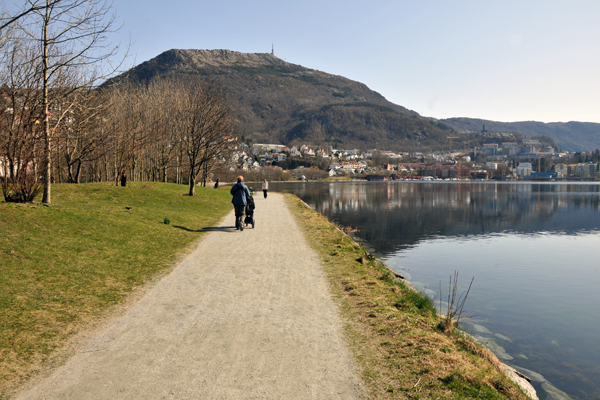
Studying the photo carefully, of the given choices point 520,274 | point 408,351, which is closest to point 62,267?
point 408,351

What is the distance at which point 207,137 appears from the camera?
32312 mm

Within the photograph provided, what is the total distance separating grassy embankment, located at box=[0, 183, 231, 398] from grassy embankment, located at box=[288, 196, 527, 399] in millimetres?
4034

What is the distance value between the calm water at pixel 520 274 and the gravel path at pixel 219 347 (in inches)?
169

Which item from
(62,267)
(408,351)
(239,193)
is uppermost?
(239,193)

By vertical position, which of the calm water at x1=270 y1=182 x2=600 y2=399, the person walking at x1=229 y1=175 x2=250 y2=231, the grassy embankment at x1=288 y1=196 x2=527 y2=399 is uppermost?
the person walking at x1=229 y1=175 x2=250 y2=231

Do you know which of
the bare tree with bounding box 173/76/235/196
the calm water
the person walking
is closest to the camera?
the calm water

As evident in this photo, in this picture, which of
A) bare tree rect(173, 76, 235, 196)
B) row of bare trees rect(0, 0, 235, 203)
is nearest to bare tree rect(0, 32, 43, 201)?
row of bare trees rect(0, 0, 235, 203)

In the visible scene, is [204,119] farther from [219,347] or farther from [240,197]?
[219,347]

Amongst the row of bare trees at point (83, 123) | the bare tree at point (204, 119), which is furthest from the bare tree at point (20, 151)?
the bare tree at point (204, 119)

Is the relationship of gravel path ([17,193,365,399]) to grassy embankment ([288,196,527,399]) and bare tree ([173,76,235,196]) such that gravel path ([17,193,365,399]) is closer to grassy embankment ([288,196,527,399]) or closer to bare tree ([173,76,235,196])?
grassy embankment ([288,196,527,399])

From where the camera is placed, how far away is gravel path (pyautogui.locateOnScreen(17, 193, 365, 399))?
432 cm

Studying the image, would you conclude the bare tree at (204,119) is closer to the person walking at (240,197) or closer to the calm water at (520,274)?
the calm water at (520,274)

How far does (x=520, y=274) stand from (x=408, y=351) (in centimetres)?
1225

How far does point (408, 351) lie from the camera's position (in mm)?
5445
